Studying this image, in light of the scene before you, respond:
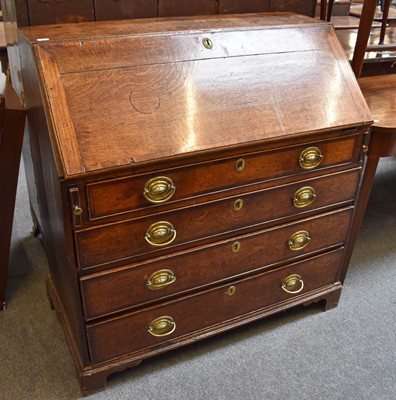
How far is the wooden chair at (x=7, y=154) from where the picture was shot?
Answer: 1588mm

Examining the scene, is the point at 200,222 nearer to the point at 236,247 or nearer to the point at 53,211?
the point at 236,247

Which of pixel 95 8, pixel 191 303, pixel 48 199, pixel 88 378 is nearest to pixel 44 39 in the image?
pixel 95 8

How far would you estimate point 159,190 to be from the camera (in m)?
1.31

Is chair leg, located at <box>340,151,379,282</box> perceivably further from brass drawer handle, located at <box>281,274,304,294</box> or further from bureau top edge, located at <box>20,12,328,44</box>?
bureau top edge, located at <box>20,12,328,44</box>

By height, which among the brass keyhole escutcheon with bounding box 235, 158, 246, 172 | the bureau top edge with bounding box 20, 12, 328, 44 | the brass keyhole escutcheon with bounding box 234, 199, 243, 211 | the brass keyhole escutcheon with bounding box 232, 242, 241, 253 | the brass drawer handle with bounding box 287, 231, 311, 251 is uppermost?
the bureau top edge with bounding box 20, 12, 328, 44

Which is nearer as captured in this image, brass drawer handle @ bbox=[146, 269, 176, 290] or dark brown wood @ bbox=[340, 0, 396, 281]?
brass drawer handle @ bbox=[146, 269, 176, 290]

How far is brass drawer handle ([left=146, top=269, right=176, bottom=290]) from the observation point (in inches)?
57.7

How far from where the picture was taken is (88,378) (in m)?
1.56

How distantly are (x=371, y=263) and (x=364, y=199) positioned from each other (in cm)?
58

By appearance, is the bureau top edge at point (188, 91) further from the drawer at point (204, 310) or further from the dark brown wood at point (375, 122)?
the drawer at point (204, 310)

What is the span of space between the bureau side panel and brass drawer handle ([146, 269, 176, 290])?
8.8 inches

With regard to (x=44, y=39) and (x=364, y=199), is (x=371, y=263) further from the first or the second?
(x=44, y=39)

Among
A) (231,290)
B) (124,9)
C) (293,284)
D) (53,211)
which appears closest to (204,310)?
(231,290)

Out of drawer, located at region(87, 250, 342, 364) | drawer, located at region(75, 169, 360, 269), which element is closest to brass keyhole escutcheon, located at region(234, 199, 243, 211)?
drawer, located at region(75, 169, 360, 269)
